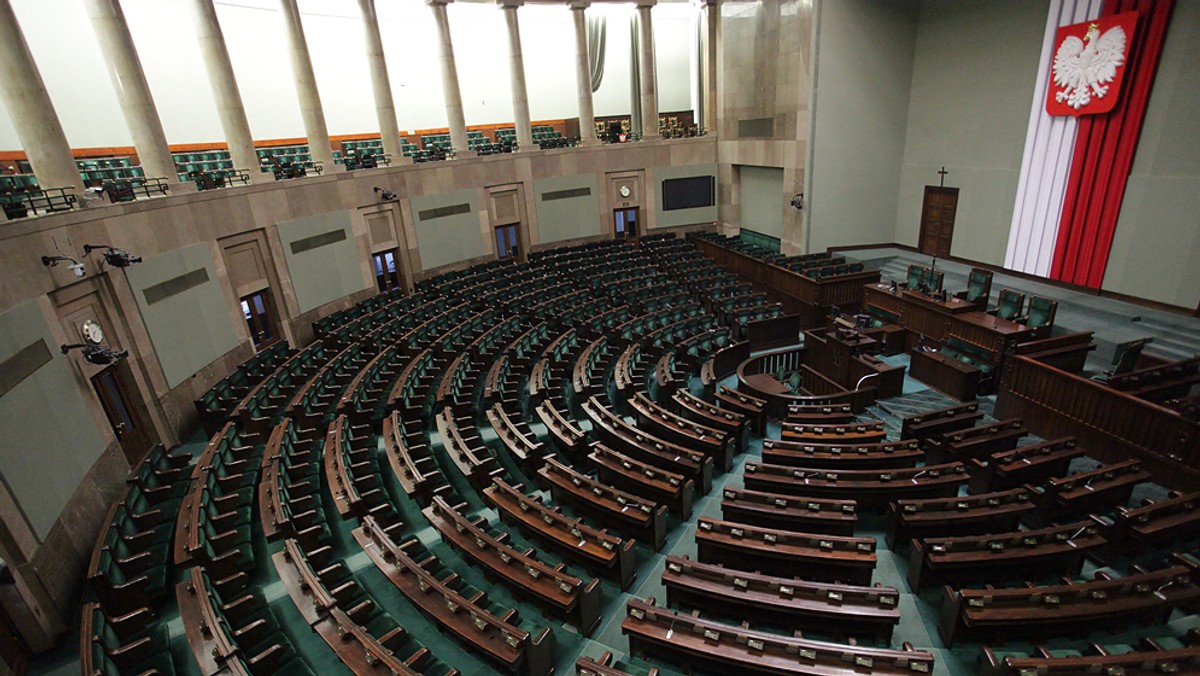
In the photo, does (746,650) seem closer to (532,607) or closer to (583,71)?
(532,607)

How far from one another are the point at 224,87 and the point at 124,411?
7011mm

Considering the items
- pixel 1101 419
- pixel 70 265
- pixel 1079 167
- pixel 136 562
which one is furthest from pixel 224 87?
pixel 1079 167

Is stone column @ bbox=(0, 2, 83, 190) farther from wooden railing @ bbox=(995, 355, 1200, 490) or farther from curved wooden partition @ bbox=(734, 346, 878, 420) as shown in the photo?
wooden railing @ bbox=(995, 355, 1200, 490)

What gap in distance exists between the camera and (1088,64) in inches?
423

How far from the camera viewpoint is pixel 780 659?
3.78m

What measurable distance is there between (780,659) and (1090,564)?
3800 millimetres

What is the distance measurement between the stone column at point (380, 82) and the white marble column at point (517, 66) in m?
3.85

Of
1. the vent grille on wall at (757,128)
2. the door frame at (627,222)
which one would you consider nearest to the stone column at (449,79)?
the door frame at (627,222)

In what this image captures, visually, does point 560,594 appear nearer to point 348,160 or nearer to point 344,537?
point 344,537

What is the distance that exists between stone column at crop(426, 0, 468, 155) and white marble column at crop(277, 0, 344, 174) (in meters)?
3.79

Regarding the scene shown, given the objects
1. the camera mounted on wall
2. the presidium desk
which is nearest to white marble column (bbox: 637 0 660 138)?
the presidium desk

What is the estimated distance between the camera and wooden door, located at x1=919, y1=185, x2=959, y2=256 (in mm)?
14359

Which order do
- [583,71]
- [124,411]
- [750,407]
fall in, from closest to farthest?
[124,411] < [750,407] < [583,71]

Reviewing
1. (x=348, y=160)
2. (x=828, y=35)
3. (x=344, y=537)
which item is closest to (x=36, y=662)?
(x=344, y=537)
